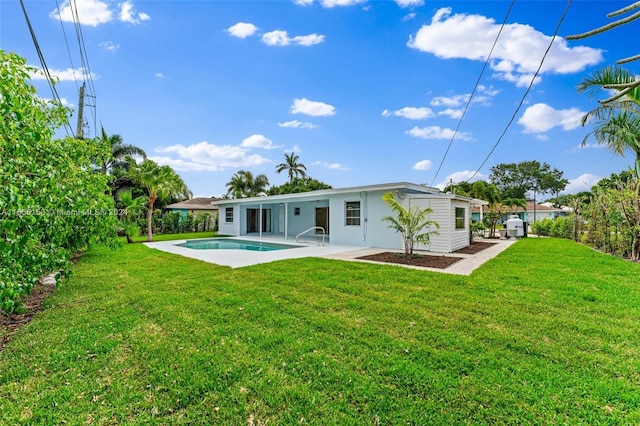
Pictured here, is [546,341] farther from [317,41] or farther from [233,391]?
[317,41]

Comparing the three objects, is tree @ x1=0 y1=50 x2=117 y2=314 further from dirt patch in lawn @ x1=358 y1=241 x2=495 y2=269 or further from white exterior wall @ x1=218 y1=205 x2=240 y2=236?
white exterior wall @ x1=218 y1=205 x2=240 y2=236

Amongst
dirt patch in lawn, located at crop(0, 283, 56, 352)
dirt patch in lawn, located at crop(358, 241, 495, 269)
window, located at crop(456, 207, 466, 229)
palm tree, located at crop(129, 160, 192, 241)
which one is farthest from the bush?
palm tree, located at crop(129, 160, 192, 241)

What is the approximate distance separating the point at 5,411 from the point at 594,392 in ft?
17.0

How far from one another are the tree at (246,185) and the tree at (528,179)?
37.4 metres

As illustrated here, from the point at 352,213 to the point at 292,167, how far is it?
2827 cm

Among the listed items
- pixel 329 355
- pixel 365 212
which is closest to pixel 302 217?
pixel 365 212

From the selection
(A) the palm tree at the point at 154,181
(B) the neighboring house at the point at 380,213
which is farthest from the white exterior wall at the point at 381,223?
(A) the palm tree at the point at 154,181

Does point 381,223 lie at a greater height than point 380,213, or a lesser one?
lesser

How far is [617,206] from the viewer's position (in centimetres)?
1098

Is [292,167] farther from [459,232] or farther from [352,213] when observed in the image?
[459,232]

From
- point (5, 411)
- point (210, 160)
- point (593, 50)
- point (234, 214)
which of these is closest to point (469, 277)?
point (593, 50)

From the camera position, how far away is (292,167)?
41469 mm

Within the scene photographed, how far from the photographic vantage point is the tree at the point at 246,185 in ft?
124

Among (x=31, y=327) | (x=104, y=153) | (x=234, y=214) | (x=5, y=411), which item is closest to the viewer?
(x=5, y=411)
